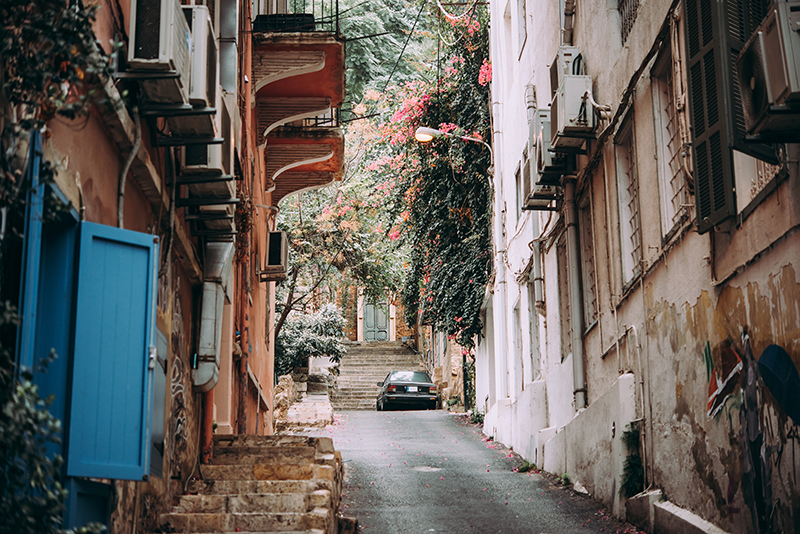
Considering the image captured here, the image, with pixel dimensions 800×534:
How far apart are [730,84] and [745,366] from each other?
194cm

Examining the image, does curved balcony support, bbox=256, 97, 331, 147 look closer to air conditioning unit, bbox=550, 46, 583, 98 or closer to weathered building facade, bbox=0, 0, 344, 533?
weathered building facade, bbox=0, 0, 344, 533

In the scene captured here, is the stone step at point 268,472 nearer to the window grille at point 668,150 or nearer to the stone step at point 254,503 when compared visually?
the stone step at point 254,503

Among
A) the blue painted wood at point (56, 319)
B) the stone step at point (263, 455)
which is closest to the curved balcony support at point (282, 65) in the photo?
the stone step at point (263, 455)

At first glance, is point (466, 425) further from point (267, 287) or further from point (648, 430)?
point (648, 430)

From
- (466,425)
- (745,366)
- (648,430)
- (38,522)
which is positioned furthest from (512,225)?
(38,522)

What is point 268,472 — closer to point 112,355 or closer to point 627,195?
point 112,355

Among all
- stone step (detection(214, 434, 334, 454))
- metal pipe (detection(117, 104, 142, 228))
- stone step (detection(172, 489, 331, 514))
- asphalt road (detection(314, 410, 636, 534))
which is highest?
metal pipe (detection(117, 104, 142, 228))

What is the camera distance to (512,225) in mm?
17516

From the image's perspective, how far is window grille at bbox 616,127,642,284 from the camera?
9383 mm

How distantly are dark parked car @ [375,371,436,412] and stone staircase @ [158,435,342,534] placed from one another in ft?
58.8

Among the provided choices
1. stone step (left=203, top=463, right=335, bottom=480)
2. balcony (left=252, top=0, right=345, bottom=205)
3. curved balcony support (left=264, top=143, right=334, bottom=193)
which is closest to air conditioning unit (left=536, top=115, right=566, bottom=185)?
balcony (left=252, top=0, right=345, bottom=205)

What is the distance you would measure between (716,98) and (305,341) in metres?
24.9

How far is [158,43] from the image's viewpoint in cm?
535

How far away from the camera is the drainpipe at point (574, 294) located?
1134cm
